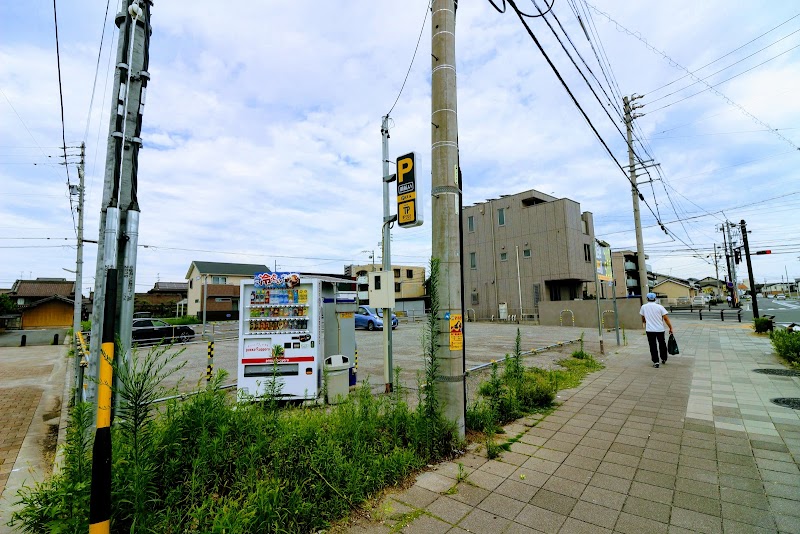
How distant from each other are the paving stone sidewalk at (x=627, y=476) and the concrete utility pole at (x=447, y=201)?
0.82 meters

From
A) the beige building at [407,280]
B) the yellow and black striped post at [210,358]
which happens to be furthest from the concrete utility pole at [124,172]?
the beige building at [407,280]

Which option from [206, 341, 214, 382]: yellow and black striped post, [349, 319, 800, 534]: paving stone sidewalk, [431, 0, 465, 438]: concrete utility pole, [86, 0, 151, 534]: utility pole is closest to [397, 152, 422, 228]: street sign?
[431, 0, 465, 438]: concrete utility pole

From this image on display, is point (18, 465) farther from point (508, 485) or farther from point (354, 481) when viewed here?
point (508, 485)

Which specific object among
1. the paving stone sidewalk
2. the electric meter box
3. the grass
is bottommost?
the paving stone sidewalk

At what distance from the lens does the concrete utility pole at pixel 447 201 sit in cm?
411

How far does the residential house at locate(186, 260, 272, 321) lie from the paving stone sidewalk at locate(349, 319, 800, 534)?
3814 centimetres

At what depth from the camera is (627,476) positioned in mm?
3391

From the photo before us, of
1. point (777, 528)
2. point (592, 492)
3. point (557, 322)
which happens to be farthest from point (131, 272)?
point (557, 322)

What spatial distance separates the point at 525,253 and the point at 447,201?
2994cm

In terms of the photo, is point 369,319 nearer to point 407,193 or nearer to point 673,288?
point 407,193

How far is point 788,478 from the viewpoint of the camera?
3266 millimetres

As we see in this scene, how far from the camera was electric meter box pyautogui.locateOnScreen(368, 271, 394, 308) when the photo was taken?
675cm

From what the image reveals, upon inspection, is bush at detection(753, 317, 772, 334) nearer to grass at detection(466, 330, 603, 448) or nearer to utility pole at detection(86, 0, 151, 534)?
grass at detection(466, 330, 603, 448)

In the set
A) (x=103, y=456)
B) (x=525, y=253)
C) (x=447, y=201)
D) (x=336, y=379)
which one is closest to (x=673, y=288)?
(x=525, y=253)
